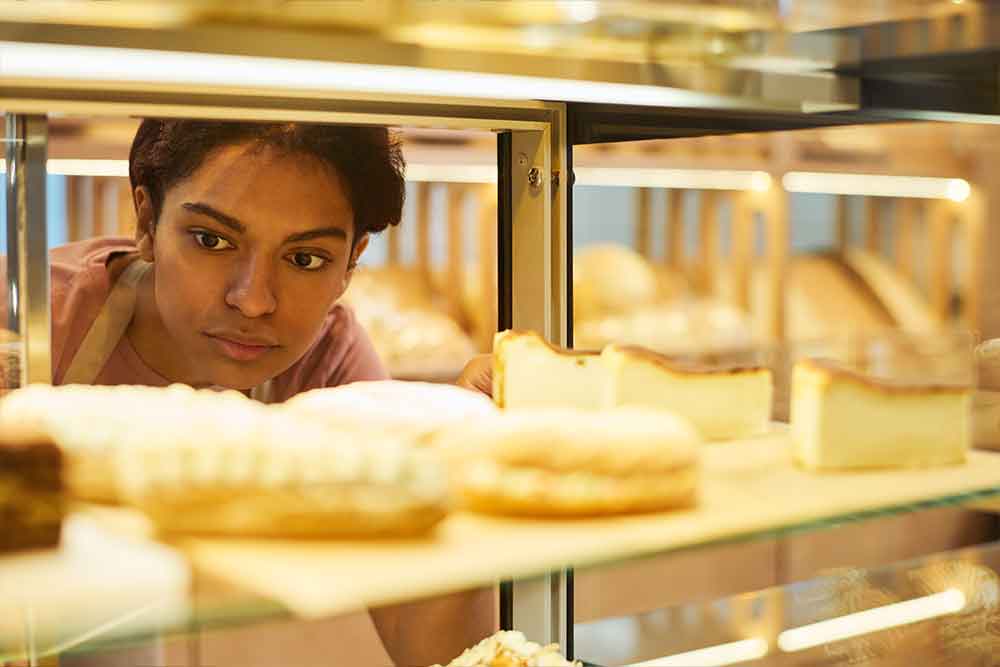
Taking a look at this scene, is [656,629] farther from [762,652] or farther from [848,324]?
[848,324]

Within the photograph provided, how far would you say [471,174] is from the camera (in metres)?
1.23

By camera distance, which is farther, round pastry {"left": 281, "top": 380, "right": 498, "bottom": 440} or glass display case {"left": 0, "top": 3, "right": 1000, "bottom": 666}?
round pastry {"left": 281, "top": 380, "right": 498, "bottom": 440}

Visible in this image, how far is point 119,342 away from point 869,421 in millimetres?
627

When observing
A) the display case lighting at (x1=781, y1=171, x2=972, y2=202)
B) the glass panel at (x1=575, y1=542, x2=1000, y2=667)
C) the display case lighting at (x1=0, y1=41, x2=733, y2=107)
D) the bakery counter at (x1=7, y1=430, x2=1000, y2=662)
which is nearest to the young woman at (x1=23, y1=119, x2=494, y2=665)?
the display case lighting at (x1=0, y1=41, x2=733, y2=107)

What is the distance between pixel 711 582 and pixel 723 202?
1.29 meters

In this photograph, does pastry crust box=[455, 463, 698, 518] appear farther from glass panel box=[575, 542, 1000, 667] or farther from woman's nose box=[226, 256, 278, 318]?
glass panel box=[575, 542, 1000, 667]

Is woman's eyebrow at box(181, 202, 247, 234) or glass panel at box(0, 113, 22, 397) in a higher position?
woman's eyebrow at box(181, 202, 247, 234)

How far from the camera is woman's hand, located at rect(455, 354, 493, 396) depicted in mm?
1218

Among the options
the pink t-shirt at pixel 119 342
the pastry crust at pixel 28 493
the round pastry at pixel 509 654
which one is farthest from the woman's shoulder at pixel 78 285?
the round pastry at pixel 509 654

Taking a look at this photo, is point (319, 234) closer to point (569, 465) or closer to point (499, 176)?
point (499, 176)

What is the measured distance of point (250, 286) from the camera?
1.05 metres

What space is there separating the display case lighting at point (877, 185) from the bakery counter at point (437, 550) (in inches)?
42.8

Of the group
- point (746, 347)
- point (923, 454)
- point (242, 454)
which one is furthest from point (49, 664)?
point (746, 347)

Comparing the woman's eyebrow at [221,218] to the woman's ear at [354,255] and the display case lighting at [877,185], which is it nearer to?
the woman's ear at [354,255]
